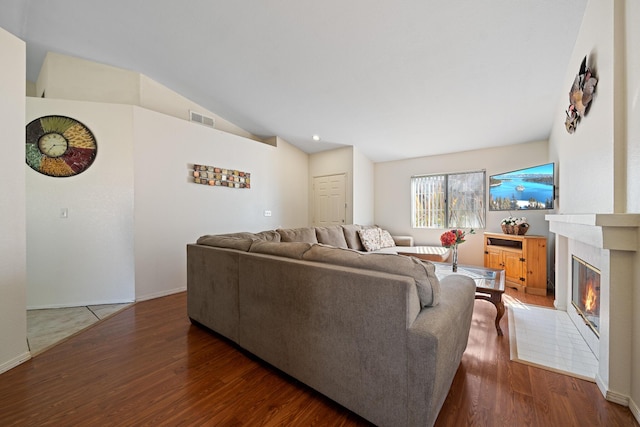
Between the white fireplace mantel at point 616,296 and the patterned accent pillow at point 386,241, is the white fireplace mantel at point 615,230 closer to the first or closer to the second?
the white fireplace mantel at point 616,296

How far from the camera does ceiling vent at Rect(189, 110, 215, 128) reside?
13.7ft

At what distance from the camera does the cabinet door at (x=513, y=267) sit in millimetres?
3609

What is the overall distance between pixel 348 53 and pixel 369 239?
9.97 ft

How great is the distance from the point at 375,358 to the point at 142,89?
4402 mm

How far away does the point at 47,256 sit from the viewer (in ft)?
9.52

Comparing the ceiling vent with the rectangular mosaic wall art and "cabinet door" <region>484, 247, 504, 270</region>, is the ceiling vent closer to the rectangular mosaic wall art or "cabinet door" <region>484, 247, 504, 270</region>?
the rectangular mosaic wall art

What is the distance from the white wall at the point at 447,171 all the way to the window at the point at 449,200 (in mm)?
112

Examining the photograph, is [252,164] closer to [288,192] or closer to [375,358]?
[288,192]

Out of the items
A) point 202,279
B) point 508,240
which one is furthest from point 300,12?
point 508,240

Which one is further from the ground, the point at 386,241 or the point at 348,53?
the point at 348,53

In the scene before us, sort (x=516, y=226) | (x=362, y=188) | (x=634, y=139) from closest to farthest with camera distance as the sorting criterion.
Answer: (x=634, y=139) < (x=516, y=226) < (x=362, y=188)

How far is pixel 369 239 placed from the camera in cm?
466

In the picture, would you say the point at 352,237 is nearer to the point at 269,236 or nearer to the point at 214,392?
the point at 269,236

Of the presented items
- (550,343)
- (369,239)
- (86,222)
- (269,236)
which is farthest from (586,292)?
Result: (86,222)
